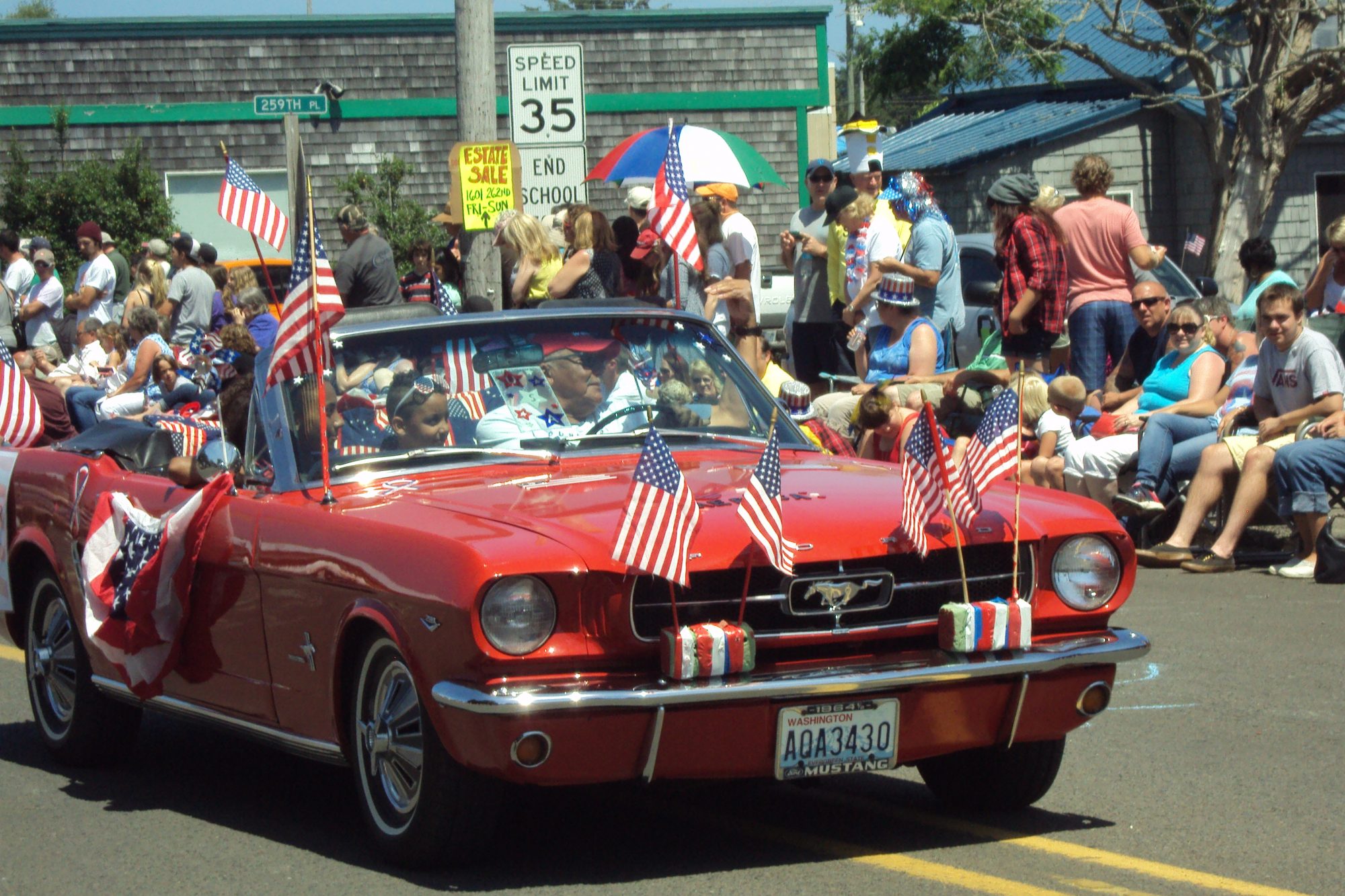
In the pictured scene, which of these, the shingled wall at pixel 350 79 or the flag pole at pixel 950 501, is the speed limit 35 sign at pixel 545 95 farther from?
the shingled wall at pixel 350 79

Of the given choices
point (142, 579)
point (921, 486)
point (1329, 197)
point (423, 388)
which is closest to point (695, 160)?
point (423, 388)

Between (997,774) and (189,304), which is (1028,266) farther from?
(189,304)

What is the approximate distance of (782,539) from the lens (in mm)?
4711

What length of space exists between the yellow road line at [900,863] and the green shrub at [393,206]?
2205 cm

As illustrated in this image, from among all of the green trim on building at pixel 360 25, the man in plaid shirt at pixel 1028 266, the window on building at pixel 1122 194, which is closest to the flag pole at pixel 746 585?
the man in plaid shirt at pixel 1028 266

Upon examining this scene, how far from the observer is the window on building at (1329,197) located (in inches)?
1037

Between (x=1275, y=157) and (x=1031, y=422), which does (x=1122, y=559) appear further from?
(x=1275, y=157)

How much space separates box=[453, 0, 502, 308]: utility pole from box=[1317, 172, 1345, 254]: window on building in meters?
17.5

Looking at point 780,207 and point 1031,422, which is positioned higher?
point 780,207

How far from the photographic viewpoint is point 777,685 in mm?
4562

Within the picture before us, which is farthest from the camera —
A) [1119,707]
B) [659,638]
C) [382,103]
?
[382,103]

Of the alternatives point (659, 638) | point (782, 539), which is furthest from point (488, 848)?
point (782, 539)

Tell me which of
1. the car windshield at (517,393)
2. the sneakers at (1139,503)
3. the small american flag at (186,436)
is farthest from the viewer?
the sneakers at (1139,503)

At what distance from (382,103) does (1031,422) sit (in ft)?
64.2
